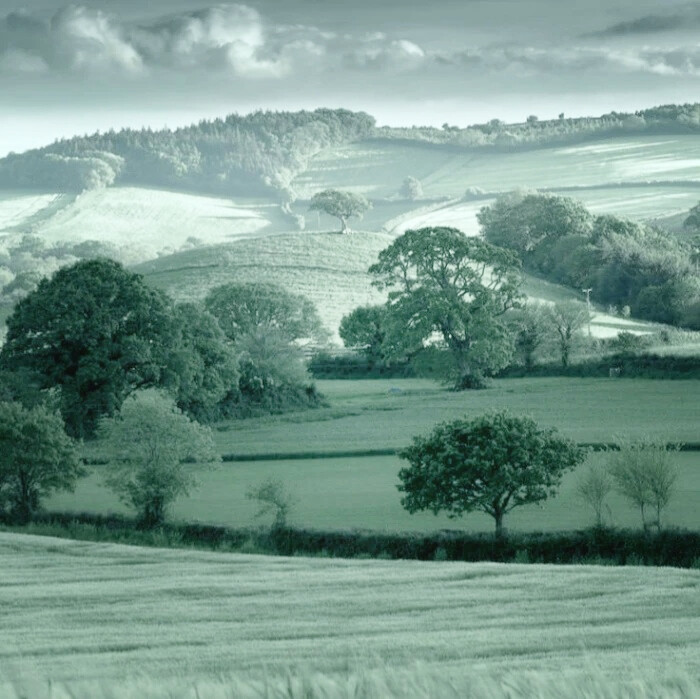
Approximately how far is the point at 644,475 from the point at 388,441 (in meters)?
11.7

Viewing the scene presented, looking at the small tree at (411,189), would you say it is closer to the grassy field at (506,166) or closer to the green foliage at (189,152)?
the grassy field at (506,166)

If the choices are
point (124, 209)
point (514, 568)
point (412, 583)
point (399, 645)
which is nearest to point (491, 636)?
point (399, 645)

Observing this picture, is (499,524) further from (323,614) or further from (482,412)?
(482,412)

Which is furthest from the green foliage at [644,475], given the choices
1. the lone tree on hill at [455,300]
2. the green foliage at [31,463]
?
the lone tree on hill at [455,300]

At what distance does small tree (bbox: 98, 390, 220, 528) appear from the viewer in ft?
71.3

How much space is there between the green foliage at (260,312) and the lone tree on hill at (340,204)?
21020 millimetres

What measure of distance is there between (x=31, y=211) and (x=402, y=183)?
19405 mm

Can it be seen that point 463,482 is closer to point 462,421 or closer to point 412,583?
point 462,421

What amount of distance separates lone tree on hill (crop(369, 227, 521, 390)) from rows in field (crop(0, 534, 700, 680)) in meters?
25.7

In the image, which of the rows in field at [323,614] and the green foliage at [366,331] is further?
the green foliage at [366,331]

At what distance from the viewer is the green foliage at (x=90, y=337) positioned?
3397 cm

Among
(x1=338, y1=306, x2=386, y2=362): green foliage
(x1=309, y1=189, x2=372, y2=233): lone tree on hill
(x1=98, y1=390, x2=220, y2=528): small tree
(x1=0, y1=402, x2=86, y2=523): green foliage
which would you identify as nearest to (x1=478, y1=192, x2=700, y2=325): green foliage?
(x1=338, y1=306, x2=386, y2=362): green foliage

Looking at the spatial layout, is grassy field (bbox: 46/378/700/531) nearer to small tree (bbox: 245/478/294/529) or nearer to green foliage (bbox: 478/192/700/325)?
small tree (bbox: 245/478/294/529)

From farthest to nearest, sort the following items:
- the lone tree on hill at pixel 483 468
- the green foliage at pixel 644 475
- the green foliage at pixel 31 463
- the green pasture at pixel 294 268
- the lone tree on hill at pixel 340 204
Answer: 1. the lone tree on hill at pixel 340 204
2. the green pasture at pixel 294 268
3. the green foliage at pixel 31 463
4. the green foliage at pixel 644 475
5. the lone tree on hill at pixel 483 468
